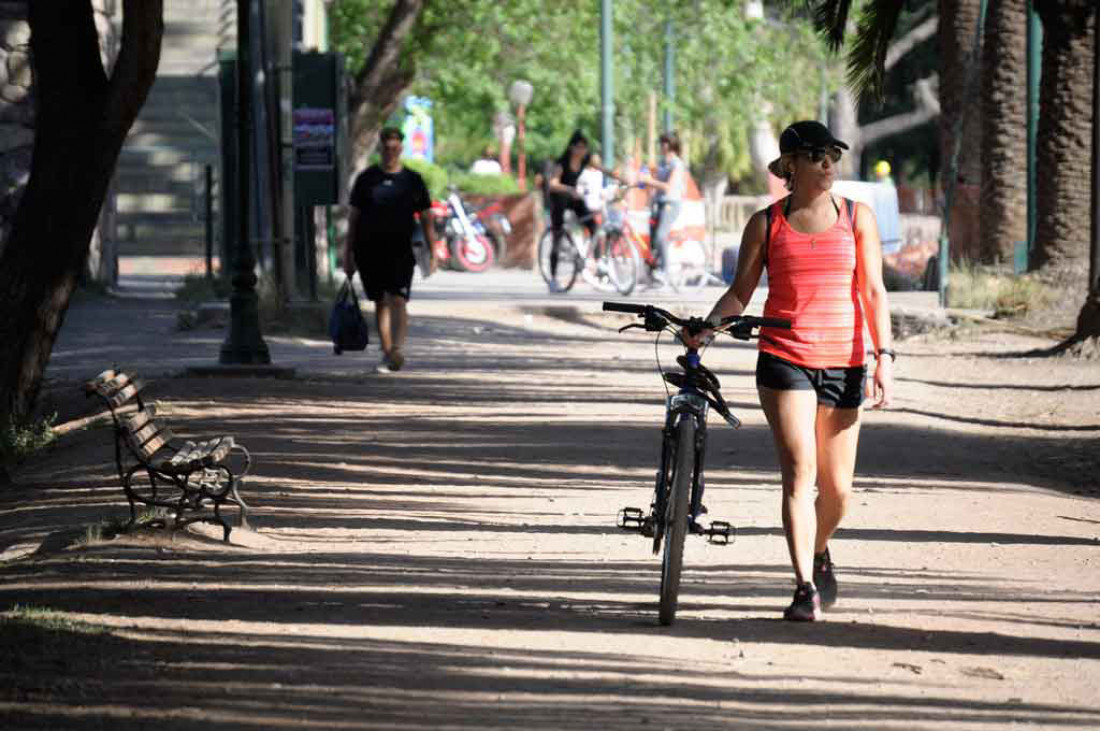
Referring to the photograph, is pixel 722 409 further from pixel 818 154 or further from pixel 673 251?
pixel 673 251

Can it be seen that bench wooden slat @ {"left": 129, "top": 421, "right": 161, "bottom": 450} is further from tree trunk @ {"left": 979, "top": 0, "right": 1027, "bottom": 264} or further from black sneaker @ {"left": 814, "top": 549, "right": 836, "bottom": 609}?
tree trunk @ {"left": 979, "top": 0, "right": 1027, "bottom": 264}

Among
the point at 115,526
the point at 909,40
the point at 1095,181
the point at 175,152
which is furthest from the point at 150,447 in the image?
the point at 909,40

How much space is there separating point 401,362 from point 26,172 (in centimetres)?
668

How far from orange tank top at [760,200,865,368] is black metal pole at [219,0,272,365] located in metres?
9.75

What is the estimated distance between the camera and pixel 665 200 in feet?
89.7

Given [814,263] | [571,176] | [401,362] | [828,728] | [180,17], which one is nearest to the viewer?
[828,728]

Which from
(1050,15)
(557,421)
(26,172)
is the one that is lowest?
(557,421)

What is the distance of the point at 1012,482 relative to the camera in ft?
40.4

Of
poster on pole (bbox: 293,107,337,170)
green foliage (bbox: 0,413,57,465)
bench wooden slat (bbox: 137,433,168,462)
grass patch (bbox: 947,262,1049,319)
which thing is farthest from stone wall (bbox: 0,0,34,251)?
bench wooden slat (bbox: 137,433,168,462)

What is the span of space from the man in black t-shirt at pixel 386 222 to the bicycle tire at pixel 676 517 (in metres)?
9.42

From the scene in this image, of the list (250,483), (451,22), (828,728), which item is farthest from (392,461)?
(451,22)

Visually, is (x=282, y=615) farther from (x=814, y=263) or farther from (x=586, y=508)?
(x=586, y=508)

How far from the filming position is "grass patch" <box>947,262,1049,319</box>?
925 inches

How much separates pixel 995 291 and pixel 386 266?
32.1 ft
